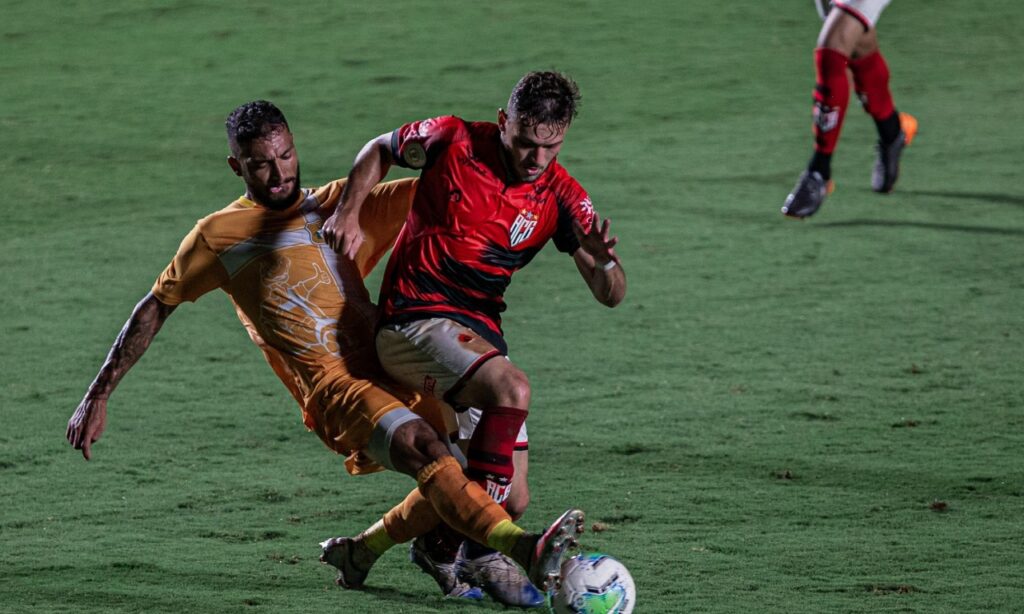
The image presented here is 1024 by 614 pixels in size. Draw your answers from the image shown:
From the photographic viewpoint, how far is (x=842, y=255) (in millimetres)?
7750

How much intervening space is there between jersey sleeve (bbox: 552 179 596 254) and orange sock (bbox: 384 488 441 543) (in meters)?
0.78

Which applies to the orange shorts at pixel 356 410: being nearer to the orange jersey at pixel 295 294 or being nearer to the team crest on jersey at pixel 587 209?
the orange jersey at pixel 295 294

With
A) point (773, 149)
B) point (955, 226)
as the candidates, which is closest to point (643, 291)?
point (955, 226)

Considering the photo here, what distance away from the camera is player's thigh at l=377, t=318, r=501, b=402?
3.96 m

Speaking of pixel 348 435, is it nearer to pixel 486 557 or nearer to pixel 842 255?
pixel 486 557

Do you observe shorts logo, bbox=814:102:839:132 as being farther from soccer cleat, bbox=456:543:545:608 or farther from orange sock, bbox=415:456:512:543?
orange sock, bbox=415:456:512:543

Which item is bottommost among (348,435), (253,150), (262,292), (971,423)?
(971,423)

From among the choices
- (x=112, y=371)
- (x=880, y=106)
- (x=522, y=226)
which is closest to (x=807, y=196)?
(x=880, y=106)

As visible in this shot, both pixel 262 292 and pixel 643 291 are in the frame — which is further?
pixel 643 291

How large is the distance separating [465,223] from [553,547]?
1.03 metres

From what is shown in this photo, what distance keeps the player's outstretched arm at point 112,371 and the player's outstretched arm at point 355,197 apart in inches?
21.2

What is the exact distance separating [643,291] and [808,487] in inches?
95.6

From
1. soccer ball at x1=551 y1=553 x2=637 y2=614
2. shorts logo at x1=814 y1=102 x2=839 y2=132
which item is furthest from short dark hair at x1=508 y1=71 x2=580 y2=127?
shorts logo at x1=814 y1=102 x2=839 y2=132

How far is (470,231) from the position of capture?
416 centimetres
